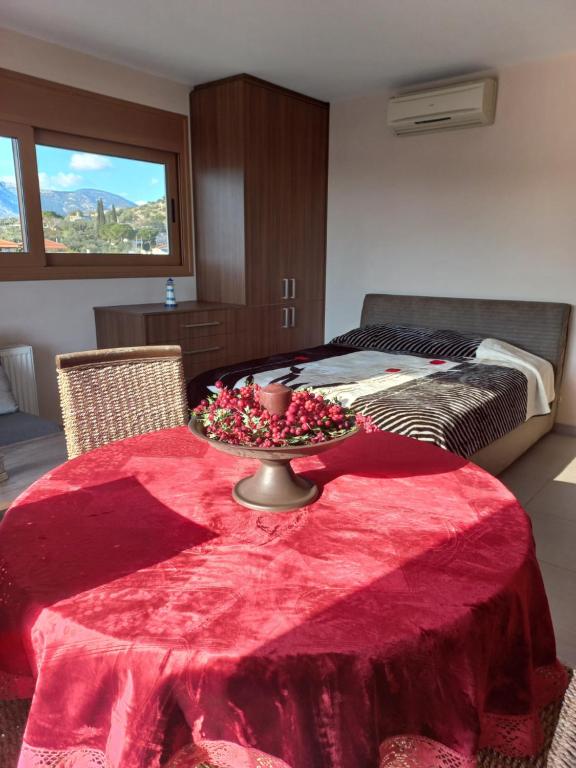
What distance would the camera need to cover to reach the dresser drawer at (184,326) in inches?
136

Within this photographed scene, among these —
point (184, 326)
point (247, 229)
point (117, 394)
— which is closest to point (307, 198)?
point (247, 229)

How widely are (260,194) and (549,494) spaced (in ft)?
9.11

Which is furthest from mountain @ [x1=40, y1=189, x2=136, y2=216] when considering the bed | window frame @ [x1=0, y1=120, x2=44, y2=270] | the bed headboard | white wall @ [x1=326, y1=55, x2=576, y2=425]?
the bed headboard

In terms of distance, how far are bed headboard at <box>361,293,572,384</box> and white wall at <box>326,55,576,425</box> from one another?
0.39 ft

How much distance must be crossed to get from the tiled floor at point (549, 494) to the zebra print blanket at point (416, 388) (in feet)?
1.05

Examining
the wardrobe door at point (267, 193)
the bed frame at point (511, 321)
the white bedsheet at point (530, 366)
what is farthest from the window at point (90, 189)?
the white bedsheet at point (530, 366)

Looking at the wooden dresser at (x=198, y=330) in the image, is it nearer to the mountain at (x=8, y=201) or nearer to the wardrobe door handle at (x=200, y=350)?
the wardrobe door handle at (x=200, y=350)

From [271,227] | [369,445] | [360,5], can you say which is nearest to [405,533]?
[369,445]

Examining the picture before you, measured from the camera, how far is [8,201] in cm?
323

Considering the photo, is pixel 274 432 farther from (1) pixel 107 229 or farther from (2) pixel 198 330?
(1) pixel 107 229

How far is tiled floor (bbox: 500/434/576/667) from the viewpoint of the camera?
1.80 metres

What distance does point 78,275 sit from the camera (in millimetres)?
3557

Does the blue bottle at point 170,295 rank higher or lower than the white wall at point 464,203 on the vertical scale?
lower

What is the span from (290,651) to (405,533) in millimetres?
355
